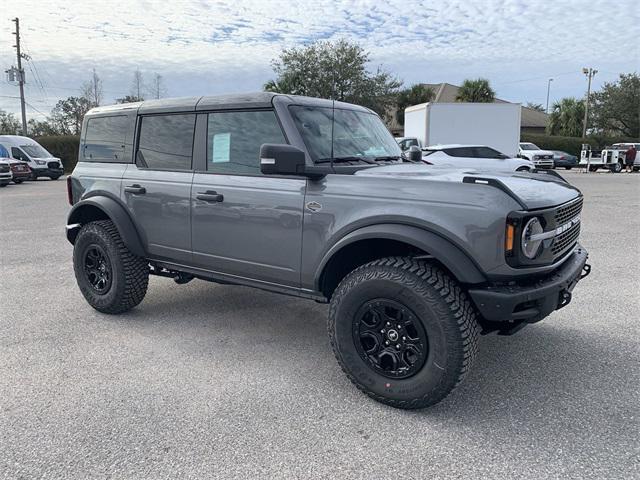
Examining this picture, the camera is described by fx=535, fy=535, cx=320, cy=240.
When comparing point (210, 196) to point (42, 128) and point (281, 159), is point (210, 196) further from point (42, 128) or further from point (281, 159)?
point (42, 128)

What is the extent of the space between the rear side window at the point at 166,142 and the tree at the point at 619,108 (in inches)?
2203

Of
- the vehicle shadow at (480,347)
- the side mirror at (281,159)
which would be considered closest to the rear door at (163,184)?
the vehicle shadow at (480,347)

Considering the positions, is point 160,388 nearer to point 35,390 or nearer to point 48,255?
point 35,390

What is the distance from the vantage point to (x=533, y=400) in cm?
330

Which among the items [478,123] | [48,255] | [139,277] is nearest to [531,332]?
[139,277]

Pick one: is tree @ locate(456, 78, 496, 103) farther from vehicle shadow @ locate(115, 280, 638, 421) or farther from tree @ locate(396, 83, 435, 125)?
vehicle shadow @ locate(115, 280, 638, 421)

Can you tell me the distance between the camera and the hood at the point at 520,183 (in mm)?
2944

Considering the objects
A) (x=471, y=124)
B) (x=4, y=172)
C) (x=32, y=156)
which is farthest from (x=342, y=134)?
(x=32, y=156)

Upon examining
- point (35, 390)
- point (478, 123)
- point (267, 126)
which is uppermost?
point (478, 123)

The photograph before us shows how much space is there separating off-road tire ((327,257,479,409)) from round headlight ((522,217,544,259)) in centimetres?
43

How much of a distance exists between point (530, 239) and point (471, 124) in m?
20.5

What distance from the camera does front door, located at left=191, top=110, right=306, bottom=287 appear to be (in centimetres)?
365

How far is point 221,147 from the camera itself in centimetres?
414

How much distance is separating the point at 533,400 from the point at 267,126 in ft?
8.37
